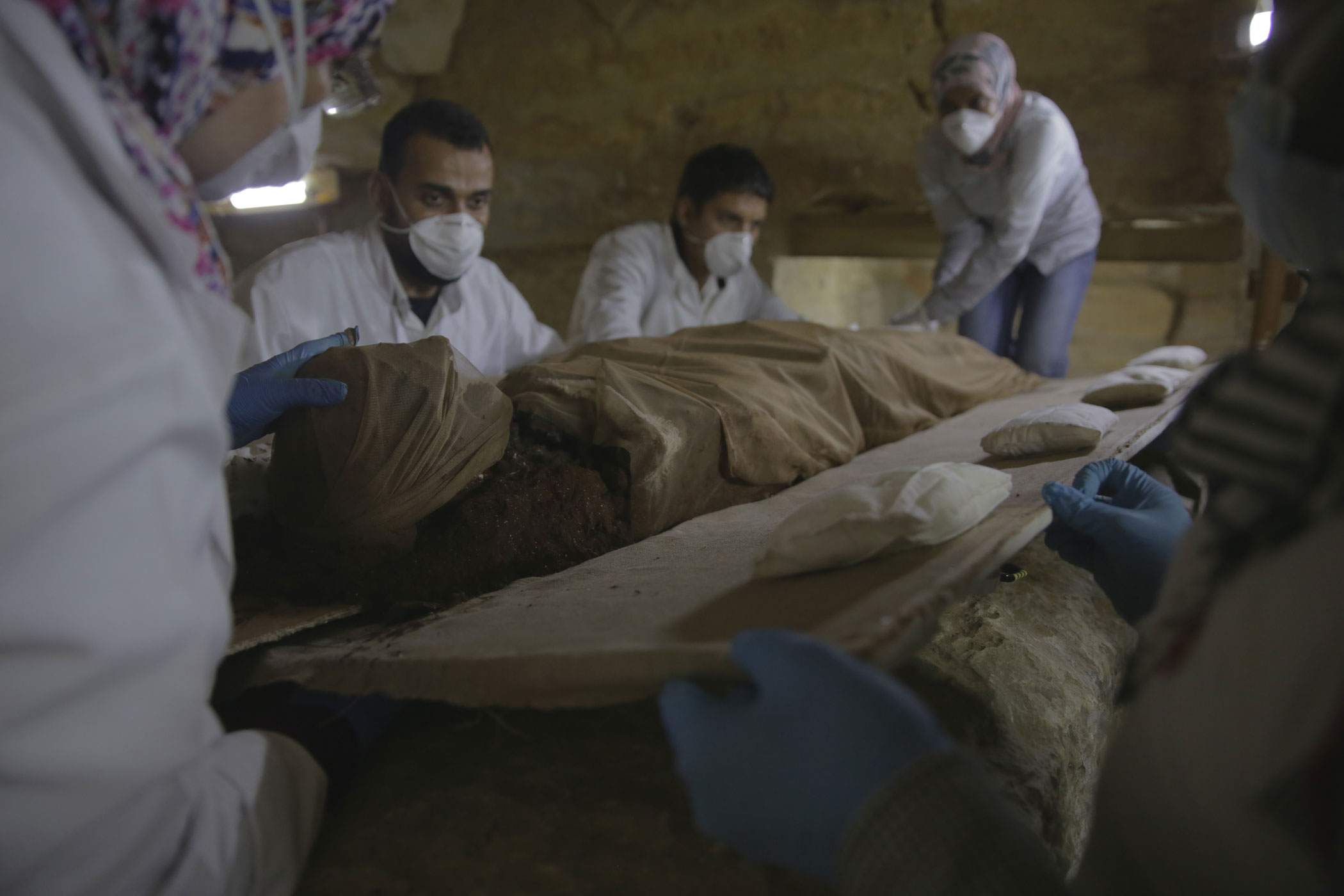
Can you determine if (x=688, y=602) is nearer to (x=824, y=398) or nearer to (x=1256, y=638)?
(x=1256, y=638)

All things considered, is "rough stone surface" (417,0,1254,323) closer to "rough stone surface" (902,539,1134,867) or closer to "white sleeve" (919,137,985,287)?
"white sleeve" (919,137,985,287)

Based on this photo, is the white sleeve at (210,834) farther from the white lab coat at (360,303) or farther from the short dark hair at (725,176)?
the short dark hair at (725,176)

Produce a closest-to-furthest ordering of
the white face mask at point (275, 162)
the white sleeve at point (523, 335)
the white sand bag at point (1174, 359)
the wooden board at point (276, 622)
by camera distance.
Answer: the white face mask at point (275, 162) < the wooden board at point (276, 622) < the white sand bag at point (1174, 359) < the white sleeve at point (523, 335)

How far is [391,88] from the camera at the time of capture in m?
5.04

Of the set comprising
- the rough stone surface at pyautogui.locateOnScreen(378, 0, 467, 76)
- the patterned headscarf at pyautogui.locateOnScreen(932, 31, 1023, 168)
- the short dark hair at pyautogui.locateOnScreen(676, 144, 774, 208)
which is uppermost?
the rough stone surface at pyautogui.locateOnScreen(378, 0, 467, 76)

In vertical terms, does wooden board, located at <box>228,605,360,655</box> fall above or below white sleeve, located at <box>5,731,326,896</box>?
below

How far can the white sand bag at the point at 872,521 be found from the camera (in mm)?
960

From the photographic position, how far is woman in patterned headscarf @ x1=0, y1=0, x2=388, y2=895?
0.58 metres

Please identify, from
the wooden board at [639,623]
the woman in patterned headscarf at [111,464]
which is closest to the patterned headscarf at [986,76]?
the wooden board at [639,623]

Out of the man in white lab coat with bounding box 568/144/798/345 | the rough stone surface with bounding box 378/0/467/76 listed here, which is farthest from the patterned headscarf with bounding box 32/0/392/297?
the rough stone surface with bounding box 378/0/467/76

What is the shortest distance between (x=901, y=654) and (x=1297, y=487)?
14.0 inches

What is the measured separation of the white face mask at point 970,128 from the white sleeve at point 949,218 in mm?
356

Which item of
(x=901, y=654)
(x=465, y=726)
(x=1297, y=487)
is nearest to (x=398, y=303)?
(x=465, y=726)

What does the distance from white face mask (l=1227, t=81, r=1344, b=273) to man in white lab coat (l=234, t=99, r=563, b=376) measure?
212cm
